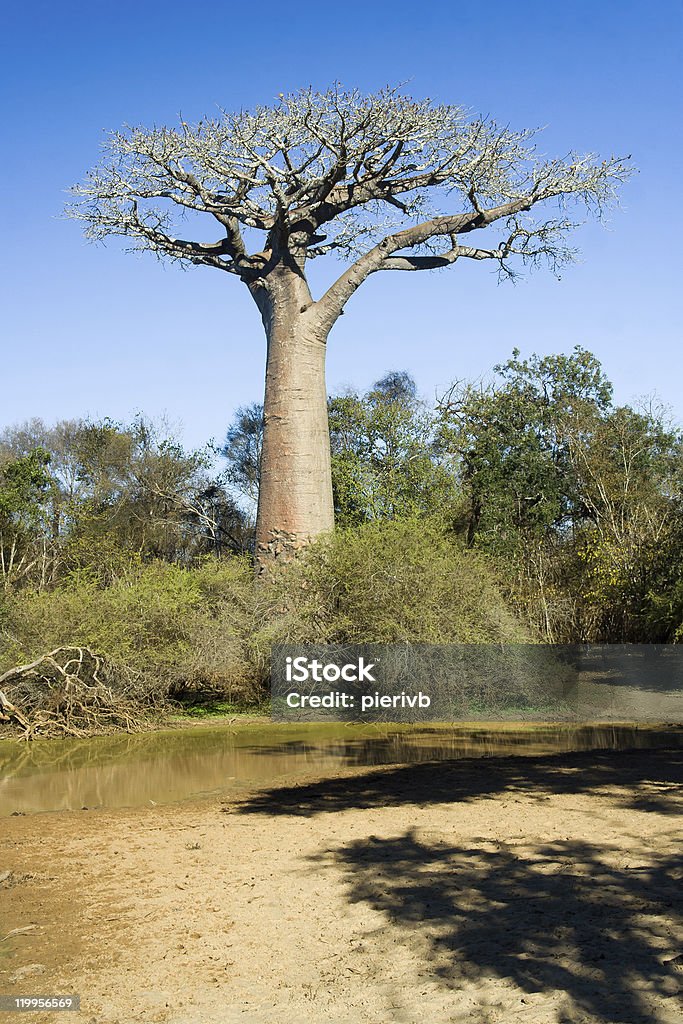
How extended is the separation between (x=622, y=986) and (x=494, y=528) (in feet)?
41.8

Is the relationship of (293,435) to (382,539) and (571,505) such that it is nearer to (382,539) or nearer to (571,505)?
(382,539)

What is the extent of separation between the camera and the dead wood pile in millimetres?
10703

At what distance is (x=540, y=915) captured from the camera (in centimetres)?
424

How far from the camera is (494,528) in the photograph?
52.7 ft

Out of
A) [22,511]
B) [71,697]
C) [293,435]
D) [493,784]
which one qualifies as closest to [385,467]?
[293,435]

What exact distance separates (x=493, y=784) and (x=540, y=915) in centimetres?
305

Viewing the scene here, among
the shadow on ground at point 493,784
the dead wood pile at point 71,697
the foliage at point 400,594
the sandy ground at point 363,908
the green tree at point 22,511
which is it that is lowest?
the sandy ground at point 363,908

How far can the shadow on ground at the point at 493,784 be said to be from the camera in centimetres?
671

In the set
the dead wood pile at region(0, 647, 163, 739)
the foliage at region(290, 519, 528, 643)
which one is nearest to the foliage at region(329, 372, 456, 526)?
the foliage at region(290, 519, 528, 643)

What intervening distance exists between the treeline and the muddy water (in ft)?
3.56

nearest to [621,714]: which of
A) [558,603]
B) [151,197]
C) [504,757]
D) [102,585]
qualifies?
[558,603]

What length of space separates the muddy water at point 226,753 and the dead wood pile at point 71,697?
204mm

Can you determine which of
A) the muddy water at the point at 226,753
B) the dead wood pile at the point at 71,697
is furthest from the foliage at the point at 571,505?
the dead wood pile at the point at 71,697

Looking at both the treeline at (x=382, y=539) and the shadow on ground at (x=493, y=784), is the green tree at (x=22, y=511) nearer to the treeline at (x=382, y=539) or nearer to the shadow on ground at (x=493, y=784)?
the treeline at (x=382, y=539)
